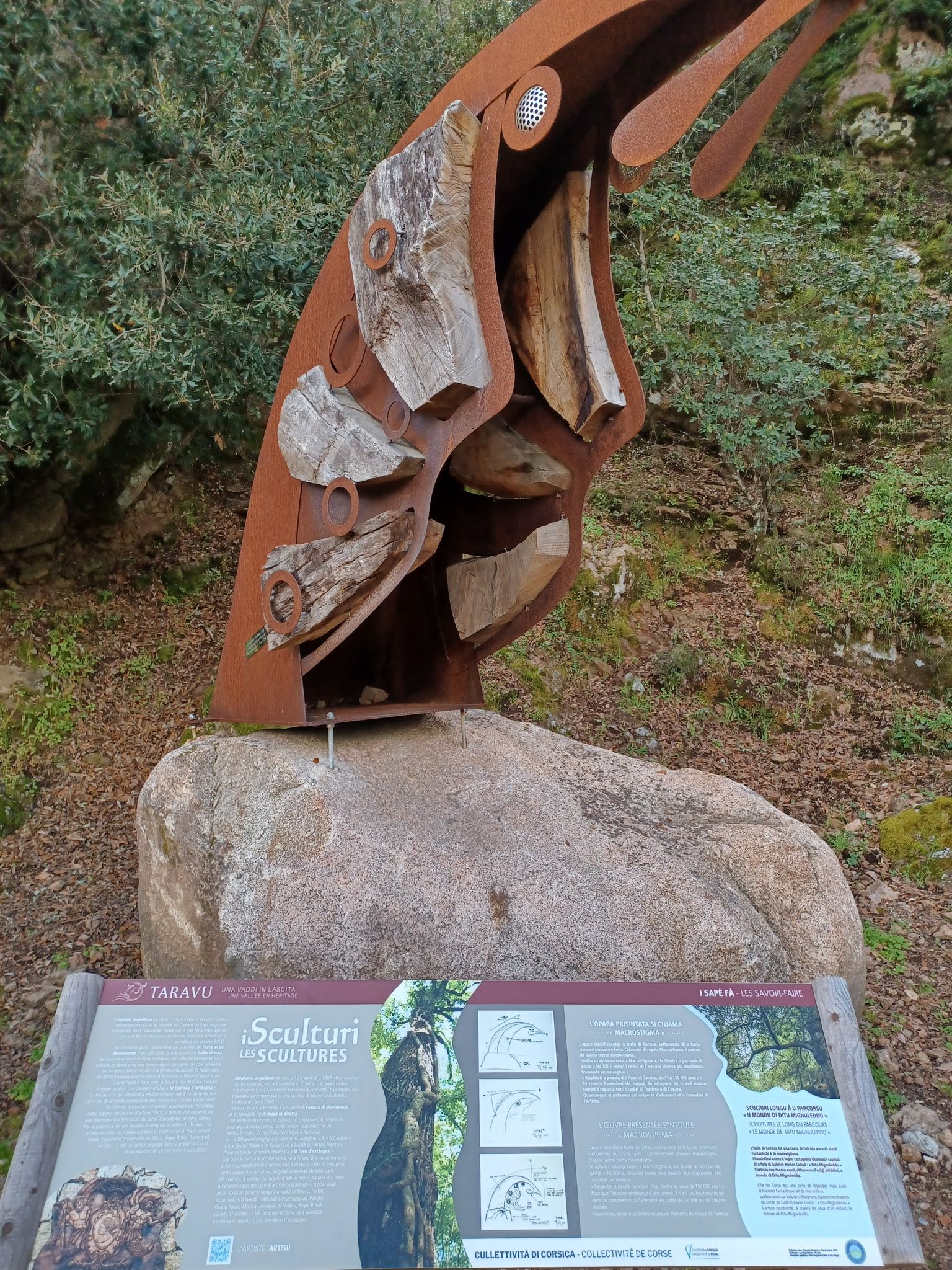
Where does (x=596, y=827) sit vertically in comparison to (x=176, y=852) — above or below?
above

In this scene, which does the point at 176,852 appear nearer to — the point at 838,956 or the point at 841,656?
the point at 838,956

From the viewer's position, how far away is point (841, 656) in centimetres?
700

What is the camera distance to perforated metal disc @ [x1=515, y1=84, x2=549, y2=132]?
299 centimetres

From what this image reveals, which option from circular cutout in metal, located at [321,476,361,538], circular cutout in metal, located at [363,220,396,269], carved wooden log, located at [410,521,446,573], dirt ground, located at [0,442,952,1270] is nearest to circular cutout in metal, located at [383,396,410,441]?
circular cutout in metal, located at [321,476,361,538]

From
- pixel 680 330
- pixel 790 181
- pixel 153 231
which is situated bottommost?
pixel 153 231

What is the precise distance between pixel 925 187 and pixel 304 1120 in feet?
40.1

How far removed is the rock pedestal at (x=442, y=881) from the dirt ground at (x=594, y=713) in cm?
82

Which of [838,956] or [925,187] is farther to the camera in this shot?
[925,187]

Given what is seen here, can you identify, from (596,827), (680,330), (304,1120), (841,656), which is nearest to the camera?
(304,1120)

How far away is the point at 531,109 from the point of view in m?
3.02

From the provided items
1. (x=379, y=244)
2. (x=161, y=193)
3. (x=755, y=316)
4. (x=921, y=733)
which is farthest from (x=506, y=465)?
(x=755, y=316)

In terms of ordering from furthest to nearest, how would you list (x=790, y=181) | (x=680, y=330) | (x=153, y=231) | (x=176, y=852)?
(x=790, y=181) → (x=680, y=330) → (x=153, y=231) → (x=176, y=852)

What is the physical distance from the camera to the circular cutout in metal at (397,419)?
3432 millimetres

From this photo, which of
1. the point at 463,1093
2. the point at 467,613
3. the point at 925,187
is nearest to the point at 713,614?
the point at 467,613
